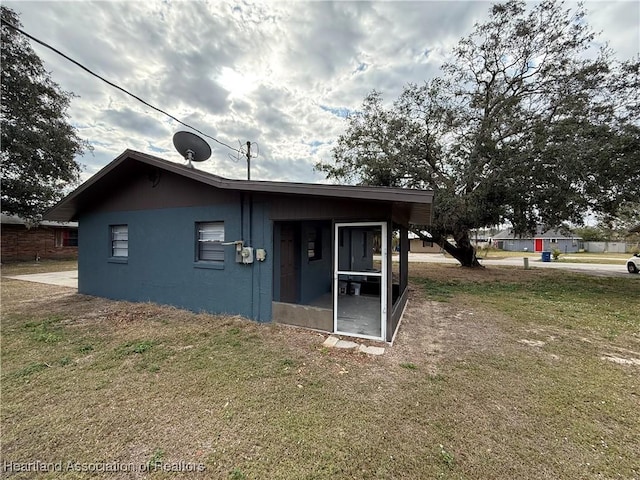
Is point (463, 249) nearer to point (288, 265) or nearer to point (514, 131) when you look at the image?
point (514, 131)

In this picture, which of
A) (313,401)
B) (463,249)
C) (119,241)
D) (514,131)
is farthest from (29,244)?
(514,131)

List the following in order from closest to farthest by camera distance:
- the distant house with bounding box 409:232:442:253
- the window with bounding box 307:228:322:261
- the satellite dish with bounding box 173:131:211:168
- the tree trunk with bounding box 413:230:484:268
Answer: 1. the satellite dish with bounding box 173:131:211:168
2. the window with bounding box 307:228:322:261
3. the tree trunk with bounding box 413:230:484:268
4. the distant house with bounding box 409:232:442:253

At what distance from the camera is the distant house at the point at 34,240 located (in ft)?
53.8

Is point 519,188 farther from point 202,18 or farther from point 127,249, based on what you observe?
point 127,249

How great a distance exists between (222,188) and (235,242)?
3.57 ft

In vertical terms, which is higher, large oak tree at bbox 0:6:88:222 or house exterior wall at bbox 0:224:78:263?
large oak tree at bbox 0:6:88:222

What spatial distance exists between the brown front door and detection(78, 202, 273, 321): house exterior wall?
789 millimetres

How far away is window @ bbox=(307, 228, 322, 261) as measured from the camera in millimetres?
7299

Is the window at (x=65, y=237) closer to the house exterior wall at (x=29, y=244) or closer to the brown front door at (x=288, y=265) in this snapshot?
the house exterior wall at (x=29, y=244)

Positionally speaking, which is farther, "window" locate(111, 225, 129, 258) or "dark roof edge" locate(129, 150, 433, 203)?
"window" locate(111, 225, 129, 258)

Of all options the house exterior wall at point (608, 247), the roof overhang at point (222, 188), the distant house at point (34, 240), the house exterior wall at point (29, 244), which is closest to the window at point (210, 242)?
the roof overhang at point (222, 188)

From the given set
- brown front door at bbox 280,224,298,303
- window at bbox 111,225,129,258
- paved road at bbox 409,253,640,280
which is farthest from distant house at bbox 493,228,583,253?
window at bbox 111,225,129,258

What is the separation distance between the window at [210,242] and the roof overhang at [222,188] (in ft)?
3.39

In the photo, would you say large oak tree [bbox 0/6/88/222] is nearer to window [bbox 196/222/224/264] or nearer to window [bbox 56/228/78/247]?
window [bbox 56/228/78/247]
